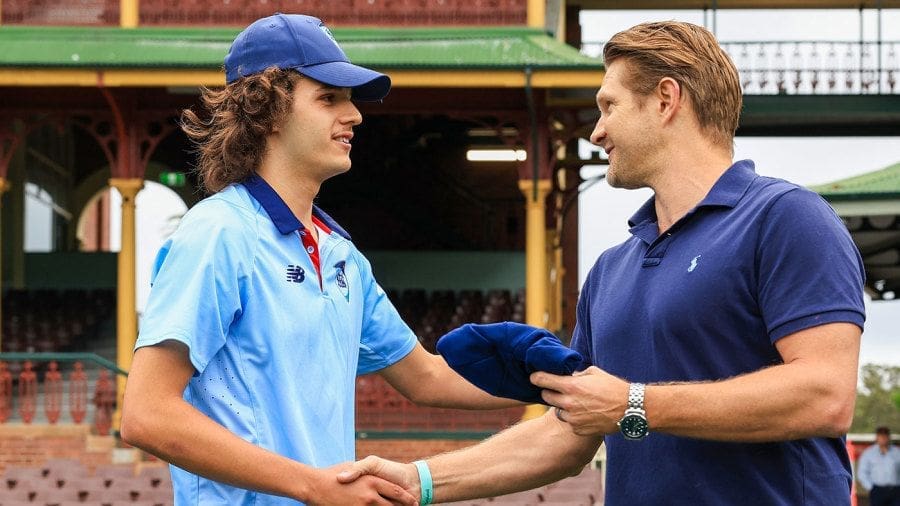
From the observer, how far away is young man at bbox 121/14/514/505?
12.2ft

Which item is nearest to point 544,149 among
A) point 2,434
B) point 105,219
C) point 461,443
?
point 461,443

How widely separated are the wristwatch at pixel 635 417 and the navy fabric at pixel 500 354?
323mm

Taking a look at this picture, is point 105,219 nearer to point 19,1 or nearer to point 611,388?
point 19,1

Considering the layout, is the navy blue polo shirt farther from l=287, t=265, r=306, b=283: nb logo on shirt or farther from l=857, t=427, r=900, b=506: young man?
l=857, t=427, r=900, b=506: young man

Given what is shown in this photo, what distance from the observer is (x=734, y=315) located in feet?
11.7

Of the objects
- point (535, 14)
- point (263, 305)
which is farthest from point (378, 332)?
point (535, 14)

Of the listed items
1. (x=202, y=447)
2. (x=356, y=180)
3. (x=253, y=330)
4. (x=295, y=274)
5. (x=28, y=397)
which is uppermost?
(x=295, y=274)

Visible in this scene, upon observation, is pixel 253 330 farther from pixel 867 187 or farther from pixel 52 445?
pixel 867 187

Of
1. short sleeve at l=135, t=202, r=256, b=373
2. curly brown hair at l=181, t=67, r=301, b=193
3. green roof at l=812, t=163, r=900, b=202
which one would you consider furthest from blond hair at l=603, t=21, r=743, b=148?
green roof at l=812, t=163, r=900, b=202

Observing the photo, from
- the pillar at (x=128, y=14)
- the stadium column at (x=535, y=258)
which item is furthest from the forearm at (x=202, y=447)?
the pillar at (x=128, y=14)

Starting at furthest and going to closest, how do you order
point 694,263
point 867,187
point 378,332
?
1. point 867,187
2. point 378,332
3. point 694,263

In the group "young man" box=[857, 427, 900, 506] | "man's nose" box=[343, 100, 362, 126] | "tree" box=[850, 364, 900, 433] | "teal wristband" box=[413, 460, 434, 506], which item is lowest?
"tree" box=[850, 364, 900, 433]

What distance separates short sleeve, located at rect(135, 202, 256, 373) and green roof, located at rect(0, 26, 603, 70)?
1415 centimetres

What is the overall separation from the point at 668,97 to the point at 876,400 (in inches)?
2701
